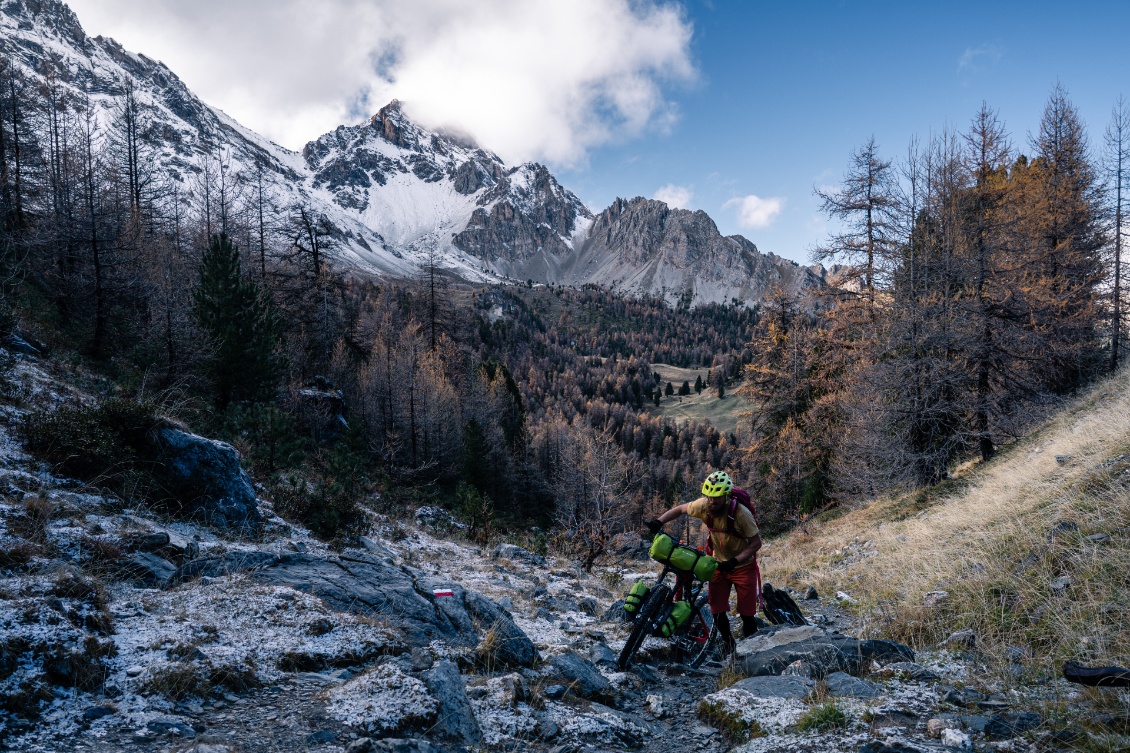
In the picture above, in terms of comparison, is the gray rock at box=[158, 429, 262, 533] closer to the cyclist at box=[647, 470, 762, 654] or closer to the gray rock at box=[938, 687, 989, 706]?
the cyclist at box=[647, 470, 762, 654]

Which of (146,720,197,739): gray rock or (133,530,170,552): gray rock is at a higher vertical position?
(133,530,170,552): gray rock

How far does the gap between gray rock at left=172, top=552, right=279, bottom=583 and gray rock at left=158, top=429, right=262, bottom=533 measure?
2.30m

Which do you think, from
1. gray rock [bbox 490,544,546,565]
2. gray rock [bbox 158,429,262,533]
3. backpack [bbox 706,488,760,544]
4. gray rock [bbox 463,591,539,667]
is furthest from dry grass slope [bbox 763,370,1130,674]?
gray rock [bbox 158,429,262,533]

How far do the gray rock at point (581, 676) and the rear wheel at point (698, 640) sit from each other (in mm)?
1269

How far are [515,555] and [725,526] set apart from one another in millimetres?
11464

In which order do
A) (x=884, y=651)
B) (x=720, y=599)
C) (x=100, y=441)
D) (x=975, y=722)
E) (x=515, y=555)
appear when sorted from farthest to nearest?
(x=515, y=555) → (x=100, y=441) → (x=720, y=599) → (x=884, y=651) → (x=975, y=722)

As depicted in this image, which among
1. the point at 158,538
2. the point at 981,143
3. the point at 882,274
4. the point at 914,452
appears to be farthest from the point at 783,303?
the point at 158,538

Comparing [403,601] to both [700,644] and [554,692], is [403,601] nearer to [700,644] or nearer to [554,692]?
[554,692]

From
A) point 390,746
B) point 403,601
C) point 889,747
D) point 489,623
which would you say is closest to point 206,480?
point 403,601

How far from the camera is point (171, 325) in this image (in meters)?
20.7

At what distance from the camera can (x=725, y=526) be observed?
6391 millimetres

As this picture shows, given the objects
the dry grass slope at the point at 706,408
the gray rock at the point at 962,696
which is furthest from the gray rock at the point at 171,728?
the dry grass slope at the point at 706,408

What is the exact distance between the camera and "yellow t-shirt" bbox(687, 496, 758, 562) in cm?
629

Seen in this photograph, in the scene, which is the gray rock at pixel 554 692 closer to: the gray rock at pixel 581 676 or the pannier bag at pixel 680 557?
the gray rock at pixel 581 676
